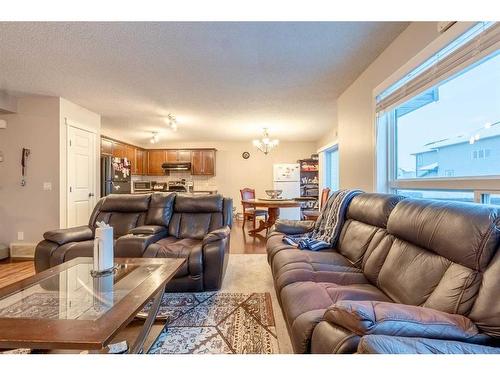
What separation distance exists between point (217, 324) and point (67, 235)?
6.28 ft

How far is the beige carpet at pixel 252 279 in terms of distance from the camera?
6.85ft

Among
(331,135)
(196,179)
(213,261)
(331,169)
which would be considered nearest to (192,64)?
(213,261)

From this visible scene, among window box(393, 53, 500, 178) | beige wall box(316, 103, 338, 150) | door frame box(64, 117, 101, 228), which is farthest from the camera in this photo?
beige wall box(316, 103, 338, 150)

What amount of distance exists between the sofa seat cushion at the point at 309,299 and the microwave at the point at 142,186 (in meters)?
6.68

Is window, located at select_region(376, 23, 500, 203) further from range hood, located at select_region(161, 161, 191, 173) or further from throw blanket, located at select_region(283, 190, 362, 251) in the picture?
range hood, located at select_region(161, 161, 191, 173)

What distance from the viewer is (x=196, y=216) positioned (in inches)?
131

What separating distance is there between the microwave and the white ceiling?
9.16ft

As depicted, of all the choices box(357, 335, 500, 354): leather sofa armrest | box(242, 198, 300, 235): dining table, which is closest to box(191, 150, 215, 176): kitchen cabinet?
box(242, 198, 300, 235): dining table

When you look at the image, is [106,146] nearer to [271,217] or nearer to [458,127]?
[271,217]

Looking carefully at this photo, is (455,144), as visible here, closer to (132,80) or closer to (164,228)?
(164,228)

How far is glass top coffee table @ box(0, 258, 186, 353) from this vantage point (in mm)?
1058

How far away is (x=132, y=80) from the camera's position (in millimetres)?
3361

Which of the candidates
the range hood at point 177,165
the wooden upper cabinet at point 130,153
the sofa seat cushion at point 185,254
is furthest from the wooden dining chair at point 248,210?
the sofa seat cushion at point 185,254

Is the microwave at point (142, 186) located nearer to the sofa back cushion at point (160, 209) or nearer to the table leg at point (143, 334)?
the sofa back cushion at point (160, 209)
